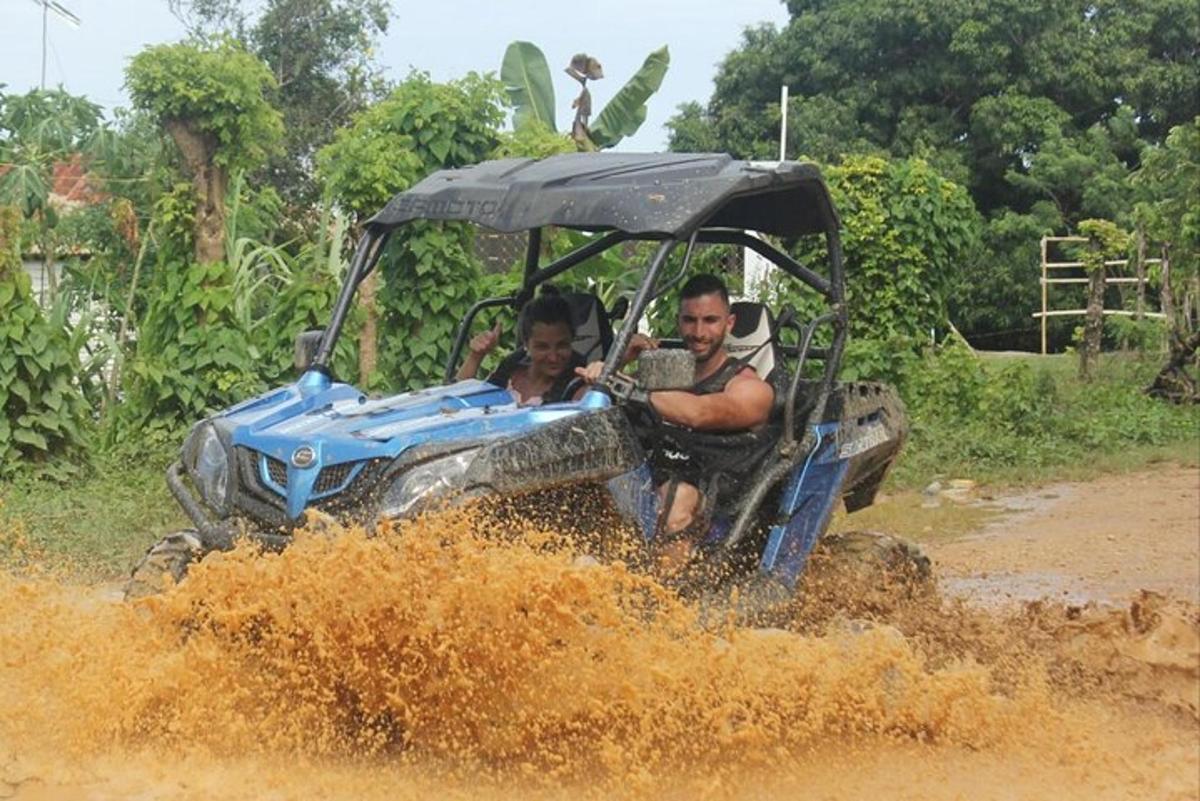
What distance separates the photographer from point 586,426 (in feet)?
17.1

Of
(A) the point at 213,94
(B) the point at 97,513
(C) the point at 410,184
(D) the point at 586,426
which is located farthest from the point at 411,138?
(D) the point at 586,426

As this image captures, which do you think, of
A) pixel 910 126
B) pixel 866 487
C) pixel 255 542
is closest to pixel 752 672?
pixel 255 542

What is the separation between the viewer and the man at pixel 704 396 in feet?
19.0

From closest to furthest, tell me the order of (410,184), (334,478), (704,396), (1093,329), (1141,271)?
(334,478), (704,396), (410,184), (1093,329), (1141,271)

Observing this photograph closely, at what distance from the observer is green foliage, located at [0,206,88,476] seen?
10508mm

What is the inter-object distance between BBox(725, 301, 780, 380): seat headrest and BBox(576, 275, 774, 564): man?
0.04 meters

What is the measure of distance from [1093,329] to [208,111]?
9562 millimetres

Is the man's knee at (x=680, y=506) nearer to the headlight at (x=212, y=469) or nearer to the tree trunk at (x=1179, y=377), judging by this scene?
the headlight at (x=212, y=469)

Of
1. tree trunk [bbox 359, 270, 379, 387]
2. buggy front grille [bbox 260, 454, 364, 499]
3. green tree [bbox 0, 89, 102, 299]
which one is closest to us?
buggy front grille [bbox 260, 454, 364, 499]

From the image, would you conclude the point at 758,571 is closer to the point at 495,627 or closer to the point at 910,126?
the point at 495,627

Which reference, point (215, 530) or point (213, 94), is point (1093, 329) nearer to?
point (213, 94)

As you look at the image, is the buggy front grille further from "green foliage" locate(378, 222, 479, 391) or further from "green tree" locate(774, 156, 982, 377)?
"green tree" locate(774, 156, 982, 377)

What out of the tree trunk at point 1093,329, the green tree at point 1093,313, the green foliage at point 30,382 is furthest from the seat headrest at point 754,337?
the tree trunk at point 1093,329

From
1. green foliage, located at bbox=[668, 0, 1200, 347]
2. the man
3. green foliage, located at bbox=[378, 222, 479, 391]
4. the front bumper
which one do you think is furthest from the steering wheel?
green foliage, located at bbox=[668, 0, 1200, 347]
